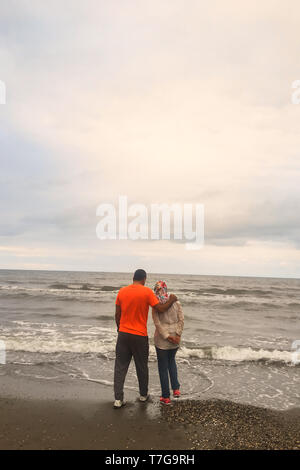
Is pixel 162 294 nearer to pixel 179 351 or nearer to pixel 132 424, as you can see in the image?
pixel 132 424

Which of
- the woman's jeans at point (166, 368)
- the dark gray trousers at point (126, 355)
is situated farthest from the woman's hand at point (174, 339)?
the dark gray trousers at point (126, 355)

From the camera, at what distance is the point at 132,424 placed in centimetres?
450

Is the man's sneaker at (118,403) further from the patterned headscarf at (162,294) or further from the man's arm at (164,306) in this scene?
the patterned headscarf at (162,294)

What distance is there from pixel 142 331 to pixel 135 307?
431 mm

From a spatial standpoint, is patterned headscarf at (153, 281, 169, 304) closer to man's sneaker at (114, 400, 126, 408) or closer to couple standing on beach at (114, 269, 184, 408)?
couple standing on beach at (114, 269, 184, 408)

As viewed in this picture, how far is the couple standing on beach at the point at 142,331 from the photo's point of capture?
5.16 m

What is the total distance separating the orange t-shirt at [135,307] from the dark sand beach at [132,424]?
129 centimetres

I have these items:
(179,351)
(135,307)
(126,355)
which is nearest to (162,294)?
(135,307)

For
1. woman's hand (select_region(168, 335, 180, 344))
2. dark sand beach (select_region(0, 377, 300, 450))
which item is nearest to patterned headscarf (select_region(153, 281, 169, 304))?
woman's hand (select_region(168, 335, 180, 344))

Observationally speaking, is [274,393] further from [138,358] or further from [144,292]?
[144,292]

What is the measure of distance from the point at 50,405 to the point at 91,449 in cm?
178

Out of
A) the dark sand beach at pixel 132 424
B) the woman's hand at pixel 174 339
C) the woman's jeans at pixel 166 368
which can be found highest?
the woman's hand at pixel 174 339

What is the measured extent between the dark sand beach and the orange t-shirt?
129cm
